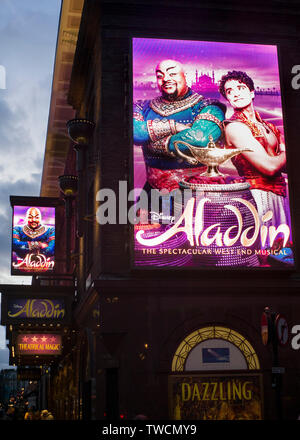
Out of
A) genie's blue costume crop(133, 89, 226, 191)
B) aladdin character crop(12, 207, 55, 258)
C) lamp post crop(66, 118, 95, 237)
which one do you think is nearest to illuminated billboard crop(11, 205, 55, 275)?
aladdin character crop(12, 207, 55, 258)

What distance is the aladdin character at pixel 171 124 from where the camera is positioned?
22453 millimetres

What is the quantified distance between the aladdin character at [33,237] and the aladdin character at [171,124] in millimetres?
14942

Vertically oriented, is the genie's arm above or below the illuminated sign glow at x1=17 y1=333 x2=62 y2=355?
above

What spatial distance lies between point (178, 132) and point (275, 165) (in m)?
3.74

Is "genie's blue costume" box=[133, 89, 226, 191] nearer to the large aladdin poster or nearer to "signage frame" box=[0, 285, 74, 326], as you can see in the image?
the large aladdin poster

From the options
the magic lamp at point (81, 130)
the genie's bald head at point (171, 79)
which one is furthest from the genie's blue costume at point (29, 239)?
the genie's bald head at point (171, 79)

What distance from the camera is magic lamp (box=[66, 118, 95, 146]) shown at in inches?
1000

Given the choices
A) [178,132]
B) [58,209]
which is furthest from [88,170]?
[58,209]

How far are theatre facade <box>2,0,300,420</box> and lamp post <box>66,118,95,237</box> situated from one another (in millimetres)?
112

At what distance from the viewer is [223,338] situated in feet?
71.7

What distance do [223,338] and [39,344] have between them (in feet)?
40.3

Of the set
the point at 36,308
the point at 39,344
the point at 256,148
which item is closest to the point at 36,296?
the point at 36,308

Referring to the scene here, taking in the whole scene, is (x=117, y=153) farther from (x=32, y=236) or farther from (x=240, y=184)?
(x=32, y=236)

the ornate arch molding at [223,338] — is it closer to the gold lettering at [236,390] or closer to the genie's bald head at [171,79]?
the gold lettering at [236,390]
